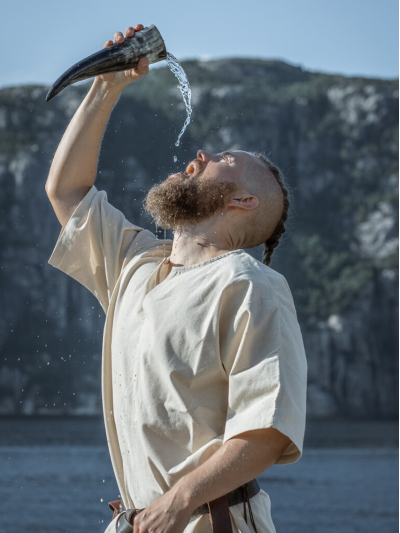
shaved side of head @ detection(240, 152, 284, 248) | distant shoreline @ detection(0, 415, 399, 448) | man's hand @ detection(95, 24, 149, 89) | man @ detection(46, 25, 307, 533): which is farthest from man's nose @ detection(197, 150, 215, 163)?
distant shoreline @ detection(0, 415, 399, 448)

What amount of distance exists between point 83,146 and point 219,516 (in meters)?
1.44

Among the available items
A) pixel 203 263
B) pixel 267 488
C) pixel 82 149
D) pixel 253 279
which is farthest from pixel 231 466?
pixel 267 488

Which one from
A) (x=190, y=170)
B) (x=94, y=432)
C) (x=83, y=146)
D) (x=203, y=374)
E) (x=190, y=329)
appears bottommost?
(x=94, y=432)

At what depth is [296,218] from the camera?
88562 mm

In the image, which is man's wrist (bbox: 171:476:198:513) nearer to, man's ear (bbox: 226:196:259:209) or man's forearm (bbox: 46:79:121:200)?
man's ear (bbox: 226:196:259:209)

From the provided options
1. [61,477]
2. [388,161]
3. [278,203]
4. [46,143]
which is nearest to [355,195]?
[388,161]

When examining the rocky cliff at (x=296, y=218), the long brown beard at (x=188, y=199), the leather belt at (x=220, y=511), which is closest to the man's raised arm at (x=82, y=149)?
the long brown beard at (x=188, y=199)

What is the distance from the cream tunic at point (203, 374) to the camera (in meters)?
2.24

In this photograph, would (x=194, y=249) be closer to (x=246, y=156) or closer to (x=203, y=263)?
(x=203, y=263)

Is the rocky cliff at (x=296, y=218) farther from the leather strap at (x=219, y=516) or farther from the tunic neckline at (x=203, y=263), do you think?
the leather strap at (x=219, y=516)

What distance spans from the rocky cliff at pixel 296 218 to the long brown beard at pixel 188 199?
83.3 m

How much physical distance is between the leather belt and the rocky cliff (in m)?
83.6

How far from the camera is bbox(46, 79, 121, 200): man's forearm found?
9.53ft

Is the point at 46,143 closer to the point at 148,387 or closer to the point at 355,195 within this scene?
the point at 355,195
